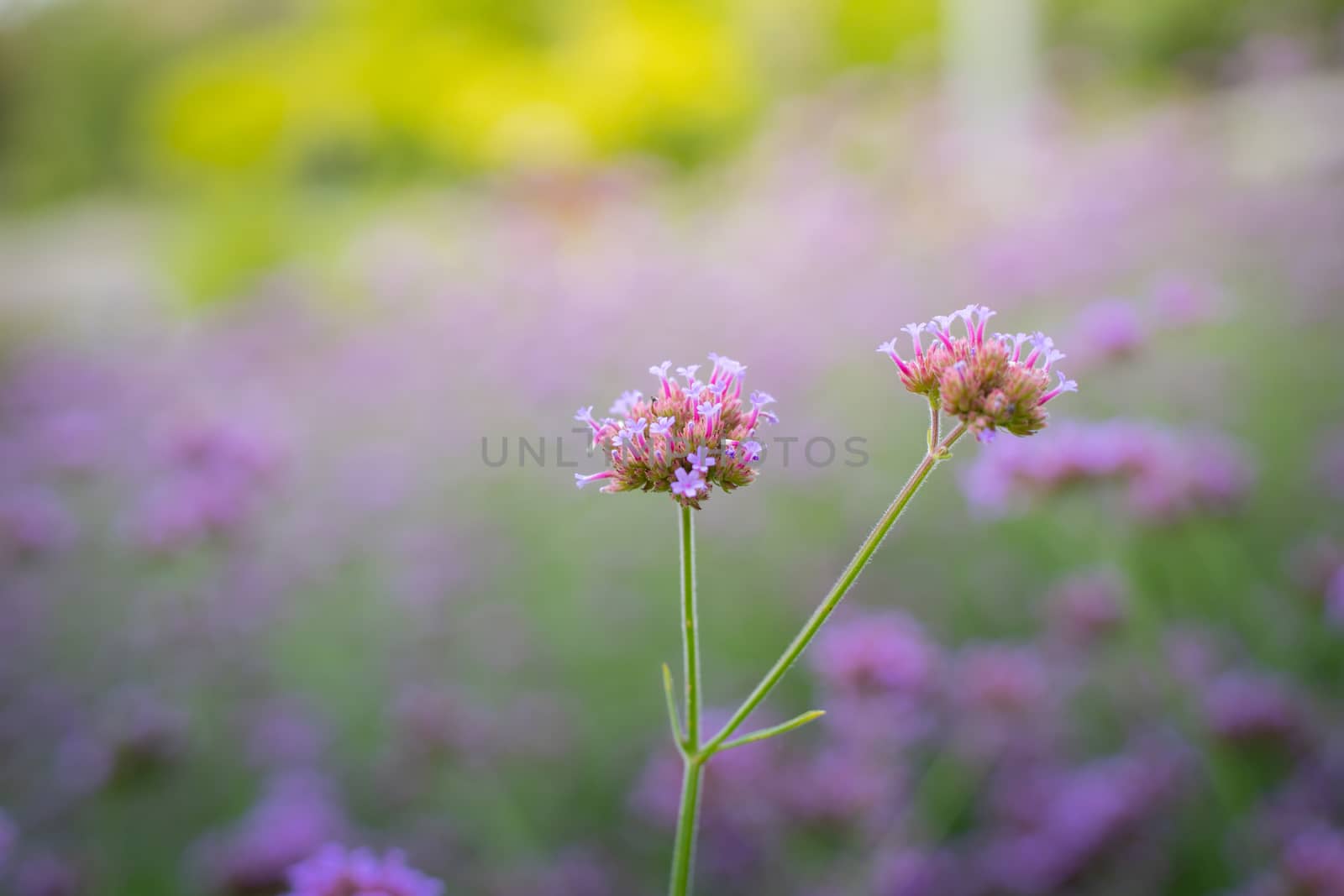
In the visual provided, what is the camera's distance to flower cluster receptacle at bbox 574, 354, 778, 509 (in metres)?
1.08

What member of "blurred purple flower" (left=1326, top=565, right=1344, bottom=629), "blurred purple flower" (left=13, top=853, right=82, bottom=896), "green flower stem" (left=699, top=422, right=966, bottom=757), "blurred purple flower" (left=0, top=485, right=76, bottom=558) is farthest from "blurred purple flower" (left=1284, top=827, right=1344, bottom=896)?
"blurred purple flower" (left=0, top=485, right=76, bottom=558)

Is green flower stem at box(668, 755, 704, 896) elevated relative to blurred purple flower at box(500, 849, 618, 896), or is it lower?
elevated

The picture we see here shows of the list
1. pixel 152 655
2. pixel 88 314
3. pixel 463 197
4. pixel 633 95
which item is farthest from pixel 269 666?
pixel 633 95

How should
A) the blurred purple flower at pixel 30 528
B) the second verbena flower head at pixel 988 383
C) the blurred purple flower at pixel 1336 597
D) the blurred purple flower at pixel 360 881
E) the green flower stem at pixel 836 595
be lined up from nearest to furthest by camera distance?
the green flower stem at pixel 836 595
the second verbena flower head at pixel 988 383
the blurred purple flower at pixel 360 881
the blurred purple flower at pixel 1336 597
the blurred purple flower at pixel 30 528

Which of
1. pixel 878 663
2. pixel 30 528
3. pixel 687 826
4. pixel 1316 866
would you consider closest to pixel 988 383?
pixel 687 826

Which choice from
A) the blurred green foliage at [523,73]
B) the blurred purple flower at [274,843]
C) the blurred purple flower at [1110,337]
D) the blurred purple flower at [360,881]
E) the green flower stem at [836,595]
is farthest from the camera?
the blurred green foliage at [523,73]

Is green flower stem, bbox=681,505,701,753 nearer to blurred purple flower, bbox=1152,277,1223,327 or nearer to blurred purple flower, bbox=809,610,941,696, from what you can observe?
blurred purple flower, bbox=809,610,941,696

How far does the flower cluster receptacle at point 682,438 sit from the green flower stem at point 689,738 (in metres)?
0.08

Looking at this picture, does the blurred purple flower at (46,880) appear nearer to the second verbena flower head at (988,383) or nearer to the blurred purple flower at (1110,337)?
the second verbena flower head at (988,383)

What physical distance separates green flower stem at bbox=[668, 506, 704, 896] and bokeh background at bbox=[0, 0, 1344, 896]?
3.84 ft

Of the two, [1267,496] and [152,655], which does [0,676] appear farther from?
[1267,496]

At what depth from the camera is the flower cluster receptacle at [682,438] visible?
1.08 meters

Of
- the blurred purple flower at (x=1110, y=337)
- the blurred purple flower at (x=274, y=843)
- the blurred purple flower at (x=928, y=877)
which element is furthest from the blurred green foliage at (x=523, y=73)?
the blurred purple flower at (x=928, y=877)

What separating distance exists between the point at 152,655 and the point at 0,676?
1.82ft
